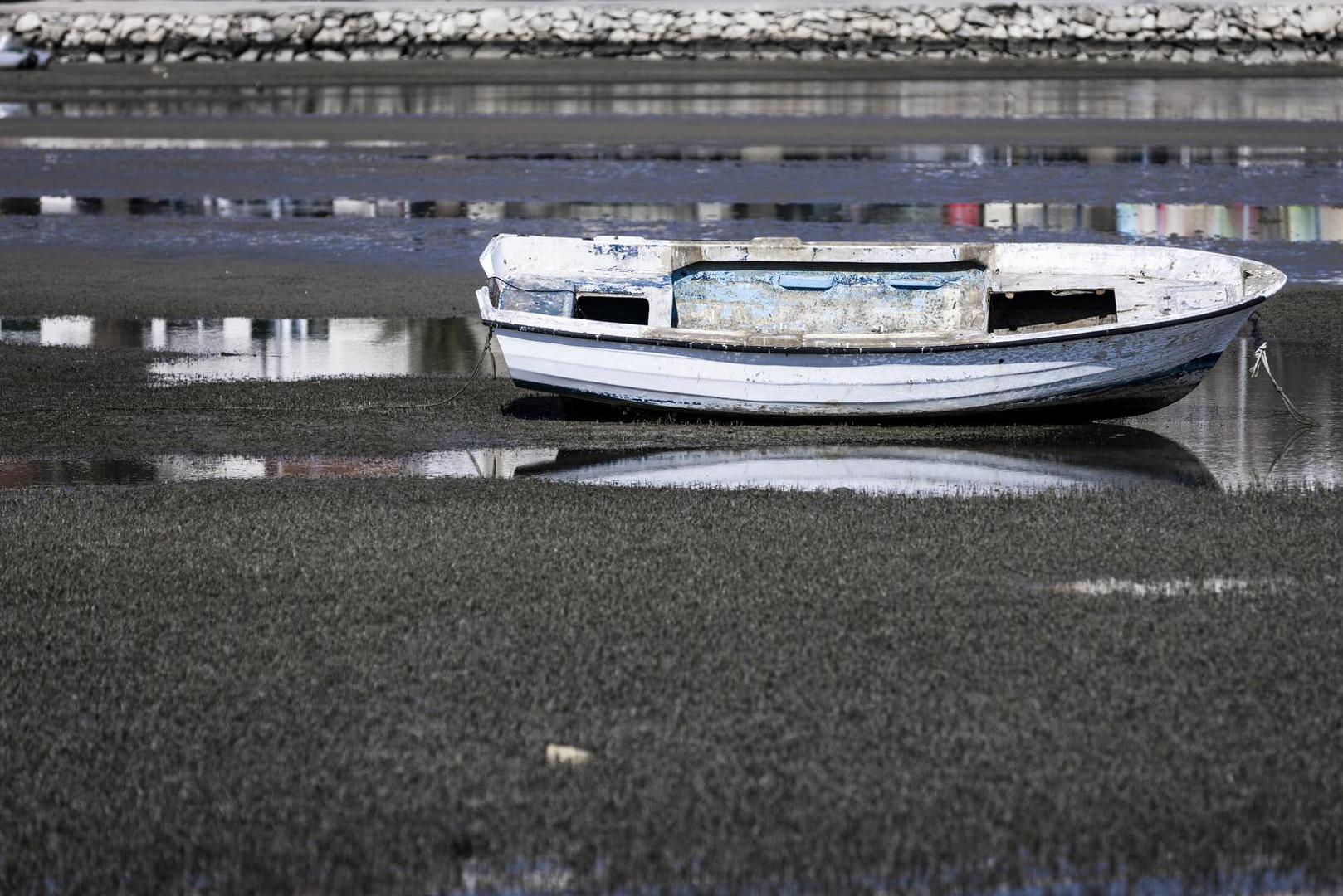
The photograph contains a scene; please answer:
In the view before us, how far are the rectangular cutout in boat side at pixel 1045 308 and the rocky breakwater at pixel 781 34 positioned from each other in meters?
37.6

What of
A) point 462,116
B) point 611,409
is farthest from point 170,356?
point 462,116

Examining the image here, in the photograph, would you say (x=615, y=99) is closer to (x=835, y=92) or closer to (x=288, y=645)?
(x=835, y=92)

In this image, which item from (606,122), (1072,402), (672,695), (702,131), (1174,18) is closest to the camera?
(672,695)

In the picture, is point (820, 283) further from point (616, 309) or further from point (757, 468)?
point (757, 468)

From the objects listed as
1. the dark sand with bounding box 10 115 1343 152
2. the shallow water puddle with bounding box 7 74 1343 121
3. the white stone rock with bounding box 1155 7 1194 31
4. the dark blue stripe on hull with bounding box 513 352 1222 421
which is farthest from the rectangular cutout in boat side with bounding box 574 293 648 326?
the white stone rock with bounding box 1155 7 1194 31

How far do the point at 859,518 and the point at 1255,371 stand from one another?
594 centimetres

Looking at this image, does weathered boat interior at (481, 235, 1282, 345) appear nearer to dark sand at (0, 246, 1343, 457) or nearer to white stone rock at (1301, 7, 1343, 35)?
dark sand at (0, 246, 1343, 457)

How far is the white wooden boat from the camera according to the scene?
506 inches

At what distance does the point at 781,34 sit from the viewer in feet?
171

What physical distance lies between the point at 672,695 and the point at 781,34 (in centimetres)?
4679

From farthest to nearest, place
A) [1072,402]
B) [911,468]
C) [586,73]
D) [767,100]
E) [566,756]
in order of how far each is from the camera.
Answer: [586,73] < [767,100] < [1072,402] < [911,468] < [566,756]

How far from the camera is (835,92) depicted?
1705 inches

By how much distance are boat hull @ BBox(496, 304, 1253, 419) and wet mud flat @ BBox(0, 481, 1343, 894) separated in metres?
2.87

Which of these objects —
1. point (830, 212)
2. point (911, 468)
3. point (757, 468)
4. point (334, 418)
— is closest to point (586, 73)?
point (830, 212)
